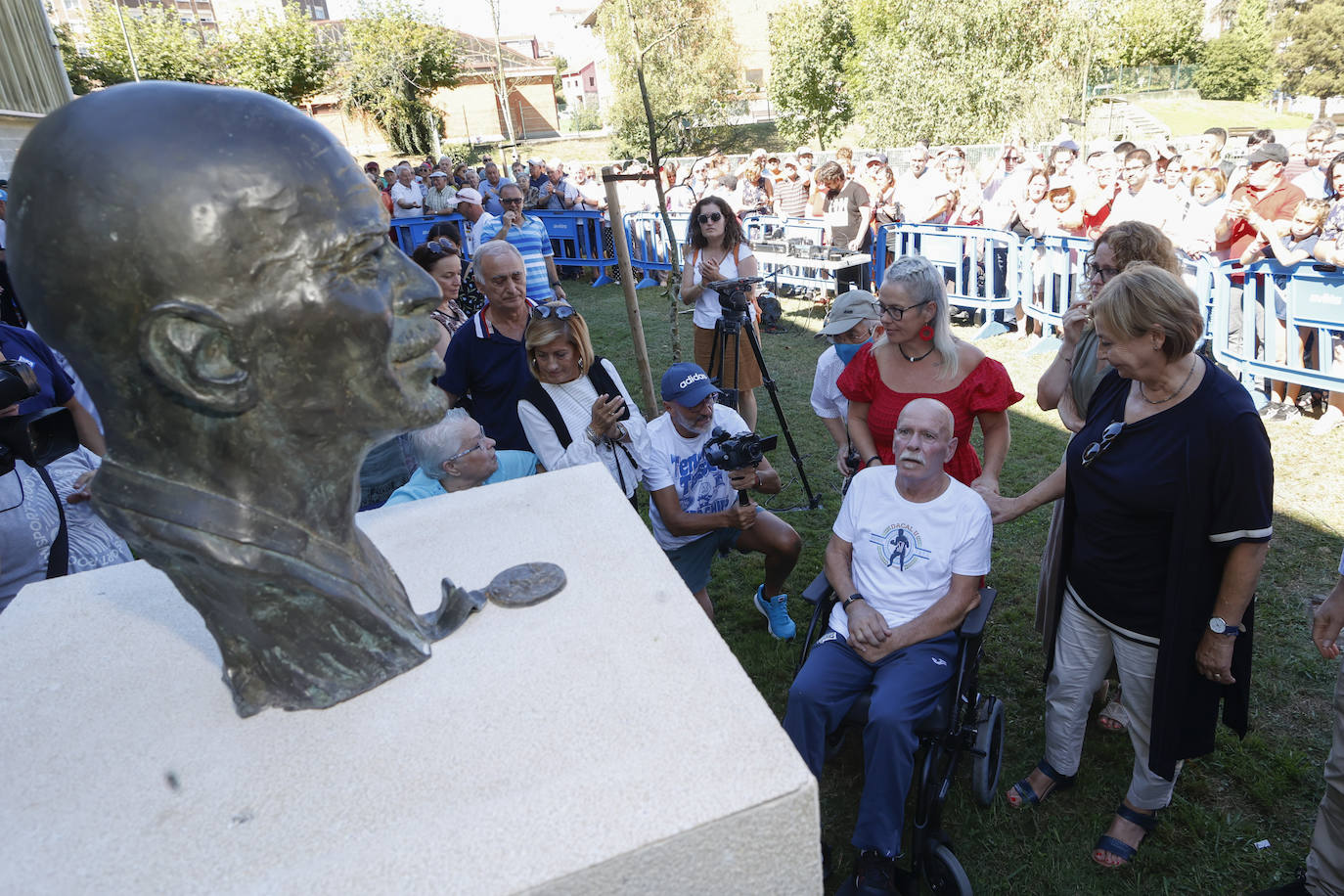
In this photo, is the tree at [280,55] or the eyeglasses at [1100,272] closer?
the eyeglasses at [1100,272]

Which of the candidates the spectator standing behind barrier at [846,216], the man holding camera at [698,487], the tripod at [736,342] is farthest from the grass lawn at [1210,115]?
the man holding camera at [698,487]

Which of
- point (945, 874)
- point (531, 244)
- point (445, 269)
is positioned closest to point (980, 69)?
point (531, 244)

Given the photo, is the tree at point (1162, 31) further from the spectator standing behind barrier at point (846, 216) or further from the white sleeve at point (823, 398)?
the white sleeve at point (823, 398)

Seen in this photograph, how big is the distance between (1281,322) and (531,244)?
231 inches

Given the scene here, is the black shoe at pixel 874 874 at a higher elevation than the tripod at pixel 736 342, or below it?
below

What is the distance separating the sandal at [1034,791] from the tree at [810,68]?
3628 centimetres

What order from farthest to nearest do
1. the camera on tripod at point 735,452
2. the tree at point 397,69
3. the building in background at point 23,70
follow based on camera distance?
the tree at point 397,69 < the building in background at point 23,70 < the camera on tripod at point 735,452

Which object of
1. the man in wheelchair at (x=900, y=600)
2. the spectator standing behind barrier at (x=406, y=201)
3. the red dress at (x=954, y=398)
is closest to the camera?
the man in wheelchair at (x=900, y=600)

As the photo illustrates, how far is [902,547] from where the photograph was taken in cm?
276

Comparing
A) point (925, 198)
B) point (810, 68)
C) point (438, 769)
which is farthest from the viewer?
point (810, 68)

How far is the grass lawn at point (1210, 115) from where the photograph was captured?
35.5 meters

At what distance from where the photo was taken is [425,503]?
8.56ft

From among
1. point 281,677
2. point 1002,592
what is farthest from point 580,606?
point 1002,592

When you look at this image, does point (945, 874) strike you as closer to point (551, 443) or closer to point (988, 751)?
point (988, 751)
